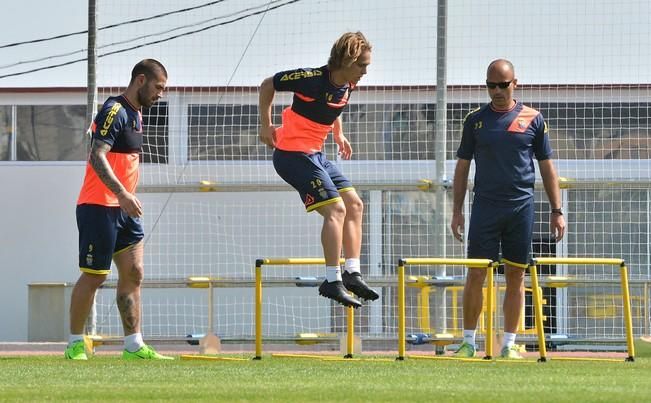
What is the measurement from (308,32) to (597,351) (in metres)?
4.69

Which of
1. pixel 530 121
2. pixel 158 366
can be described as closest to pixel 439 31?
pixel 530 121

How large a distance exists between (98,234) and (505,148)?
9.57 feet

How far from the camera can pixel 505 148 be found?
10.2 metres

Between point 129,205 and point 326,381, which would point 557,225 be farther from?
point 326,381

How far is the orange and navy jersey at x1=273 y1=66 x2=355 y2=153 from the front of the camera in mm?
9445

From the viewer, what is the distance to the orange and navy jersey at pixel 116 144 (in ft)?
32.0

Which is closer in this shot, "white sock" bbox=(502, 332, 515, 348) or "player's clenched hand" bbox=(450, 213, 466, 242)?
"white sock" bbox=(502, 332, 515, 348)

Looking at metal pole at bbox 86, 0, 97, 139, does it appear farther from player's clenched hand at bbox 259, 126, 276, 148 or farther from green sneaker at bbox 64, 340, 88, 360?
player's clenched hand at bbox 259, 126, 276, 148

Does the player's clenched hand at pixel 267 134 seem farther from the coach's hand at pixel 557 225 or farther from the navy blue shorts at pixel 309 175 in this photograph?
the coach's hand at pixel 557 225

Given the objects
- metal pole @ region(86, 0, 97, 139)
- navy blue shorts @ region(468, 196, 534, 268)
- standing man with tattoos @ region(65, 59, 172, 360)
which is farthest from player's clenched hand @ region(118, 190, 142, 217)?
metal pole @ region(86, 0, 97, 139)

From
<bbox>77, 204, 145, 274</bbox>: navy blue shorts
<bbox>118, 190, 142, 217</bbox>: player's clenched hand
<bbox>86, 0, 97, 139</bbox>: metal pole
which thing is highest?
<bbox>86, 0, 97, 139</bbox>: metal pole

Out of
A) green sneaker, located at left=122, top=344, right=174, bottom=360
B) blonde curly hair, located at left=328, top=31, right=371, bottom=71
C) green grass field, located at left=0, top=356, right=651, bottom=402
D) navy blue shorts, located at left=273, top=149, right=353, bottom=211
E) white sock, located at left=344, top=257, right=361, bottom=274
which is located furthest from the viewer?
green sneaker, located at left=122, top=344, right=174, bottom=360

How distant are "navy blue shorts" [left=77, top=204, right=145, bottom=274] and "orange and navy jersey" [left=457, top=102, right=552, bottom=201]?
2.55m

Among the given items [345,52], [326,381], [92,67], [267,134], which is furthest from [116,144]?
[92,67]
